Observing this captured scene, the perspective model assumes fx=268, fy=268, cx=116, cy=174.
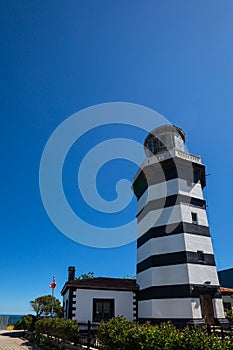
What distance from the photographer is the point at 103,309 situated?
623 inches

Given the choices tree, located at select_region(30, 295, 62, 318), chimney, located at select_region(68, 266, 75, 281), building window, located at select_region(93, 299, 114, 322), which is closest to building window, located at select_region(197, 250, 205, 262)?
building window, located at select_region(93, 299, 114, 322)

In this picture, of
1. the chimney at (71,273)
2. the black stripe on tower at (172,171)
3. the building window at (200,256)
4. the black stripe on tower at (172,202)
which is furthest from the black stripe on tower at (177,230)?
the chimney at (71,273)

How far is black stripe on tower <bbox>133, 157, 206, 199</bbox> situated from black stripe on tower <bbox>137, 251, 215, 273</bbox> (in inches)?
191

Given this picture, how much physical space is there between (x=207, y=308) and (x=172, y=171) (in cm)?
825

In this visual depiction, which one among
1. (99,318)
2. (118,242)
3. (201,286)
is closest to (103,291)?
(99,318)

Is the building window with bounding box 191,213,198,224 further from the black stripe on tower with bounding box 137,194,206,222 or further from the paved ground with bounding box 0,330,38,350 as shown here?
the paved ground with bounding box 0,330,38,350

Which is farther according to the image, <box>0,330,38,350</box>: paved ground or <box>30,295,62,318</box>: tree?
<box>30,295,62,318</box>: tree

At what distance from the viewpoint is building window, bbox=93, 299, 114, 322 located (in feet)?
51.0

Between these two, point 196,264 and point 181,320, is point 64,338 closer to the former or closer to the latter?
point 181,320

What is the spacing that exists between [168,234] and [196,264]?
2.27 metres

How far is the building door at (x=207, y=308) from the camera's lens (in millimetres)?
14203

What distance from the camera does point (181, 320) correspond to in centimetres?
1399

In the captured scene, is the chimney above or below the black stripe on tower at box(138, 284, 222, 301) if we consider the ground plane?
above

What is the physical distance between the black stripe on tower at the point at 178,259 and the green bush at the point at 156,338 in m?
6.93
